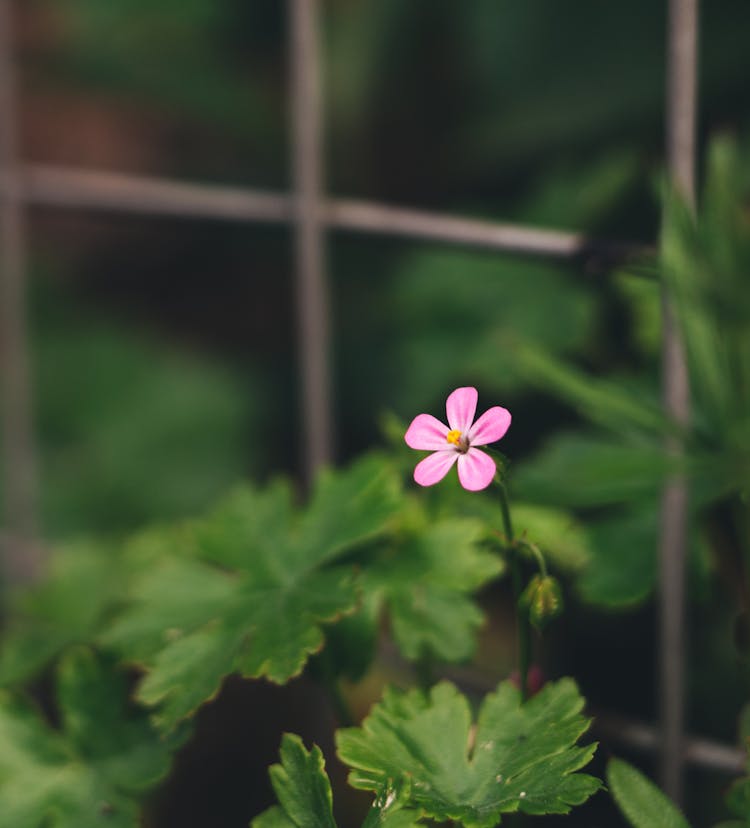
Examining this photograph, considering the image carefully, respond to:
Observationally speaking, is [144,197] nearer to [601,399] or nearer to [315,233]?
[315,233]

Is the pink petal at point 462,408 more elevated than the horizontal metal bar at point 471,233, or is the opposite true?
the horizontal metal bar at point 471,233

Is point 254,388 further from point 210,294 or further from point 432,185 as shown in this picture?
point 432,185

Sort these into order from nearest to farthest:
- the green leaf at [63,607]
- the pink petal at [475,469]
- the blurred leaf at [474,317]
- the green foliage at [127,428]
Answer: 1. the pink petal at [475,469]
2. the green leaf at [63,607]
3. the blurred leaf at [474,317]
4. the green foliage at [127,428]

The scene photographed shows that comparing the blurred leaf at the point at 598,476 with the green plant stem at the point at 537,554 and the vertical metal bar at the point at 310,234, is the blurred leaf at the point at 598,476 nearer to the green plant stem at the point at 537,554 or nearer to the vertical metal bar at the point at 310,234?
the green plant stem at the point at 537,554

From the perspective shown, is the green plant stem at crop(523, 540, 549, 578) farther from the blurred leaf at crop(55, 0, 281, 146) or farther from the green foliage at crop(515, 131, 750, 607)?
the blurred leaf at crop(55, 0, 281, 146)

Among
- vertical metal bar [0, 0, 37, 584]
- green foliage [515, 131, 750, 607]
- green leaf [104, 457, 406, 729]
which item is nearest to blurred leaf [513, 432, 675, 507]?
green foliage [515, 131, 750, 607]

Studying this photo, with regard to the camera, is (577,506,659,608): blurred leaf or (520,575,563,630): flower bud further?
(577,506,659,608): blurred leaf

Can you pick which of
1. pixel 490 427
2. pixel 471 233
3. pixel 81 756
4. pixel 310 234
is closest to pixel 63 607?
pixel 81 756

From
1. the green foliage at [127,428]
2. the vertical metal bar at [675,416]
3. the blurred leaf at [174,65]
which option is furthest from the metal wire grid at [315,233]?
the blurred leaf at [174,65]
